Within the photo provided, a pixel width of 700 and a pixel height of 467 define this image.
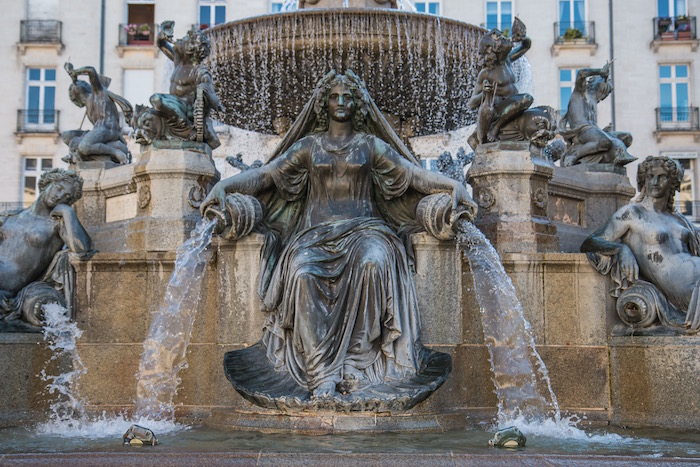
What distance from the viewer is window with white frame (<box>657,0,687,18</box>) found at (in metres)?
37.8

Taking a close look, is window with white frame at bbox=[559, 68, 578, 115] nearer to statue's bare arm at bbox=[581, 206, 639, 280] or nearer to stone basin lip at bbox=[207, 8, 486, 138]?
stone basin lip at bbox=[207, 8, 486, 138]

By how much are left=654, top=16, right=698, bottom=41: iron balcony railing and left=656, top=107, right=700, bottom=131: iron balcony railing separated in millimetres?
2614

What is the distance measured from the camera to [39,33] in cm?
3778

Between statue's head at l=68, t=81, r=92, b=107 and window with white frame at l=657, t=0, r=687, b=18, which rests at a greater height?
window with white frame at l=657, t=0, r=687, b=18

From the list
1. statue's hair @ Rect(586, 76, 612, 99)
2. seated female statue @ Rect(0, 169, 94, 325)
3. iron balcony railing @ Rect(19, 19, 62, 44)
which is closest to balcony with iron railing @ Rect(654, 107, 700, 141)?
iron balcony railing @ Rect(19, 19, 62, 44)

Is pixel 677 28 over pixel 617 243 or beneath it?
over

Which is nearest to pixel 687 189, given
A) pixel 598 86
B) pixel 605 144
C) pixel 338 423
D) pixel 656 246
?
pixel 598 86

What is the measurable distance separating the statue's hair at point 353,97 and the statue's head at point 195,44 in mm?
2478

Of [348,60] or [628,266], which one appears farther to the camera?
[348,60]

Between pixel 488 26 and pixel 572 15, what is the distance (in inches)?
128

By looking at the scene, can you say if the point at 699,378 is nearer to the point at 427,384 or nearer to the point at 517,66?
the point at 427,384

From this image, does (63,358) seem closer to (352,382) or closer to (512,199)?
(352,382)

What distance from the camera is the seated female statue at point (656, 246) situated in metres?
8.30

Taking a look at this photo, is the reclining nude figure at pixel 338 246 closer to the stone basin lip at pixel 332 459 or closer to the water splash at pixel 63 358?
the water splash at pixel 63 358
